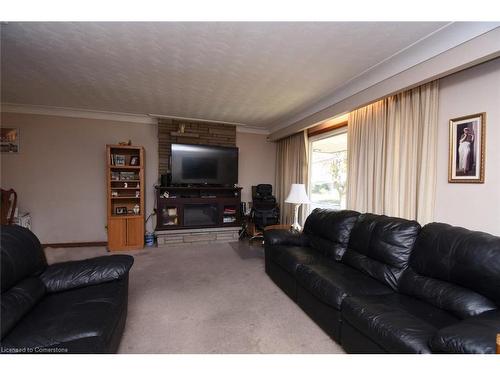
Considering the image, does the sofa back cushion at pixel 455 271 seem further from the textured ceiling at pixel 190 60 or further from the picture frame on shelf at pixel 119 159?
the picture frame on shelf at pixel 119 159

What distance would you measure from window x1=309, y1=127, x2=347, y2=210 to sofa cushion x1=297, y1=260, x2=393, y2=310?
5.83 ft

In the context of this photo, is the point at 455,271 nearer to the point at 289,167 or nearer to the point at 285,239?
the point at 285,239

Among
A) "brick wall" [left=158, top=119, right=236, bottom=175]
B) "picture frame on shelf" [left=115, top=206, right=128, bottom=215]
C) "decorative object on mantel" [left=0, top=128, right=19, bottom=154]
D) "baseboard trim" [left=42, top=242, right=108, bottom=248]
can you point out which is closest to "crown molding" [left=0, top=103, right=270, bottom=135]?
"brick wall" [left=158, top=119, right=236, bottom=175]

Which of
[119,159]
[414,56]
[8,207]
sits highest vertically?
[414,56]

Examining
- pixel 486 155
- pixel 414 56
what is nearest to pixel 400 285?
pixel 486 155

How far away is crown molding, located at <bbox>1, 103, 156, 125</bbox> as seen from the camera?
4.07 metres

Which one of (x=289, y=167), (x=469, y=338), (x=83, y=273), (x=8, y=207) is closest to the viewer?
(x=469, y=338)

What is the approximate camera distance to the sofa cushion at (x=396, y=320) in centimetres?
125

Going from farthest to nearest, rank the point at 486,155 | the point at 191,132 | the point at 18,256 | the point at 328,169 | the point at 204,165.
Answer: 1. the point at 191,132
2. the point at 204,165
3. the point at 328,169
4. the point at 486,155
5. the point at 18,256

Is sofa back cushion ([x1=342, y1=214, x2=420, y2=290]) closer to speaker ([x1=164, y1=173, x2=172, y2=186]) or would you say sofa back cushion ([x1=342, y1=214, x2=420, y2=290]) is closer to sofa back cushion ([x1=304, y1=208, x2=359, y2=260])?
sofa back cushion ([x1=304, y1=208, x2=359, y2=260])

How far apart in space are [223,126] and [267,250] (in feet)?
10.6

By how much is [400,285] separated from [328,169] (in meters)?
2.60

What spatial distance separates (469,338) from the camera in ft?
3.45

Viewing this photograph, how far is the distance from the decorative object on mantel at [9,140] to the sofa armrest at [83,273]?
3642 millimetres
